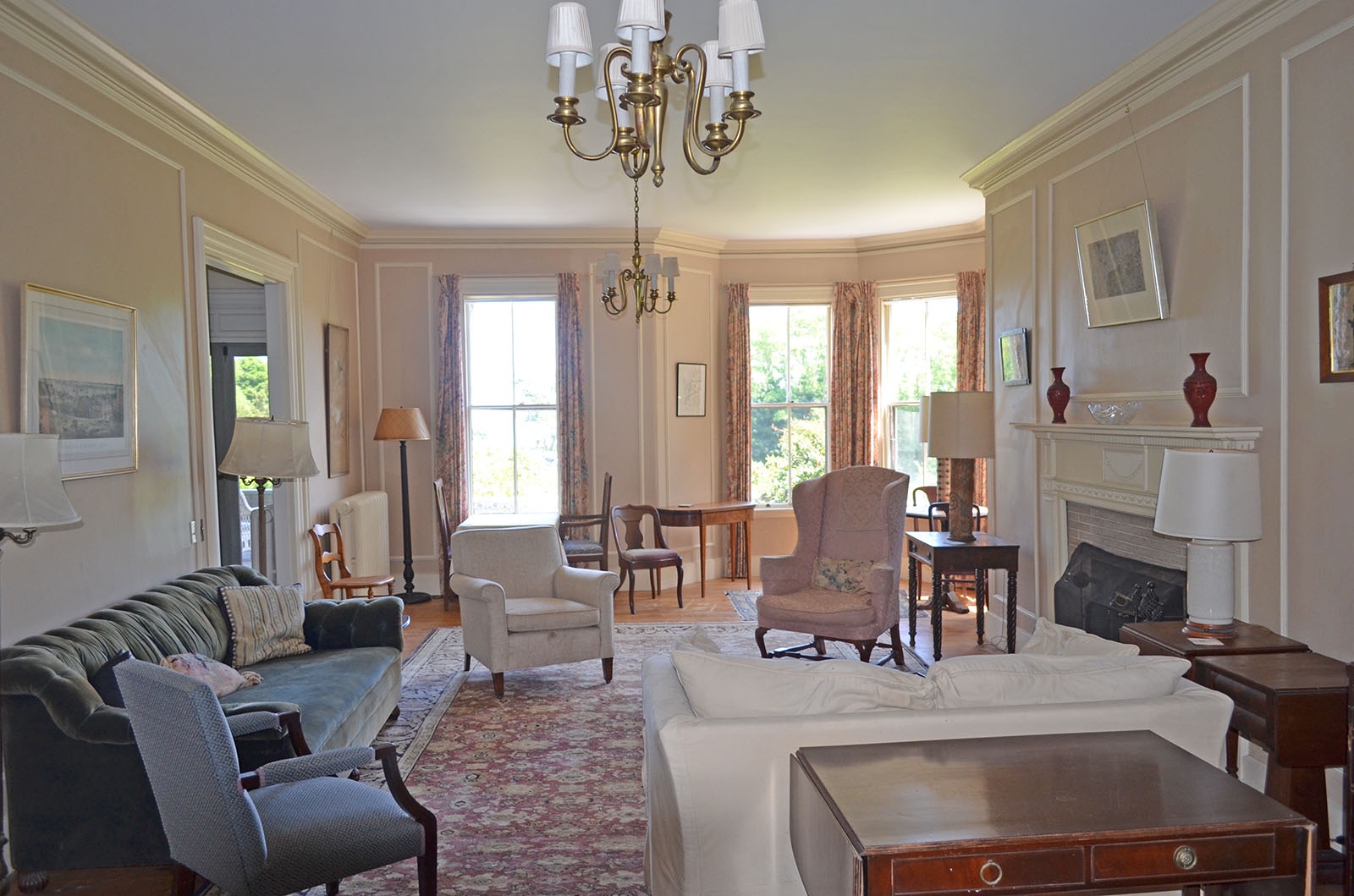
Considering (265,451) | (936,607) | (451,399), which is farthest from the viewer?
(451,399)

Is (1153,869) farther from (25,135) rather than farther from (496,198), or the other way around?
(496,198)

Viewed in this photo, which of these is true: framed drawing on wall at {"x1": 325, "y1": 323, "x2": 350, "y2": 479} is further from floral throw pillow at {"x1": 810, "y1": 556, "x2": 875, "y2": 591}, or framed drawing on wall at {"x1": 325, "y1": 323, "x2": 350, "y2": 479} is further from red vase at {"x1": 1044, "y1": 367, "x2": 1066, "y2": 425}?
red vase at {"x1": 1044, "y1": 367, "x2": 1066, "y2": 425}

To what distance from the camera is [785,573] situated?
18.8ft

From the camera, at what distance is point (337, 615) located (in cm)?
449

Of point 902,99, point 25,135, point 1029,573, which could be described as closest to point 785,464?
point 1029,573

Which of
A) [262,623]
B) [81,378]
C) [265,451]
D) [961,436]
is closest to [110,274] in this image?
[81,378]

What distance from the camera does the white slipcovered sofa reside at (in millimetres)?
2230

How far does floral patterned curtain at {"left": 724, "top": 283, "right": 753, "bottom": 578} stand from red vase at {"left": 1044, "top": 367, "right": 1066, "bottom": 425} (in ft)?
12.0

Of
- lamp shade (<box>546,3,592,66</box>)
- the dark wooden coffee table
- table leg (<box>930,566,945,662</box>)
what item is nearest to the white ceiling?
lamp shade (<box>546,3,592,66</box>)

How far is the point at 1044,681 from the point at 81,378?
11.9 feet

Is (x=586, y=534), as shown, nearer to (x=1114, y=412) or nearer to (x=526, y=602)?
(x=526, y=602)

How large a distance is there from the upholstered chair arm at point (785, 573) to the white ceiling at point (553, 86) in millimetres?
2481

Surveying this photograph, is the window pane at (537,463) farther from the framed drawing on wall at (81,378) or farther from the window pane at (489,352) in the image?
the framed drawing on wall at (81,378)

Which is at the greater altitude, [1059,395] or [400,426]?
[1059,395]
